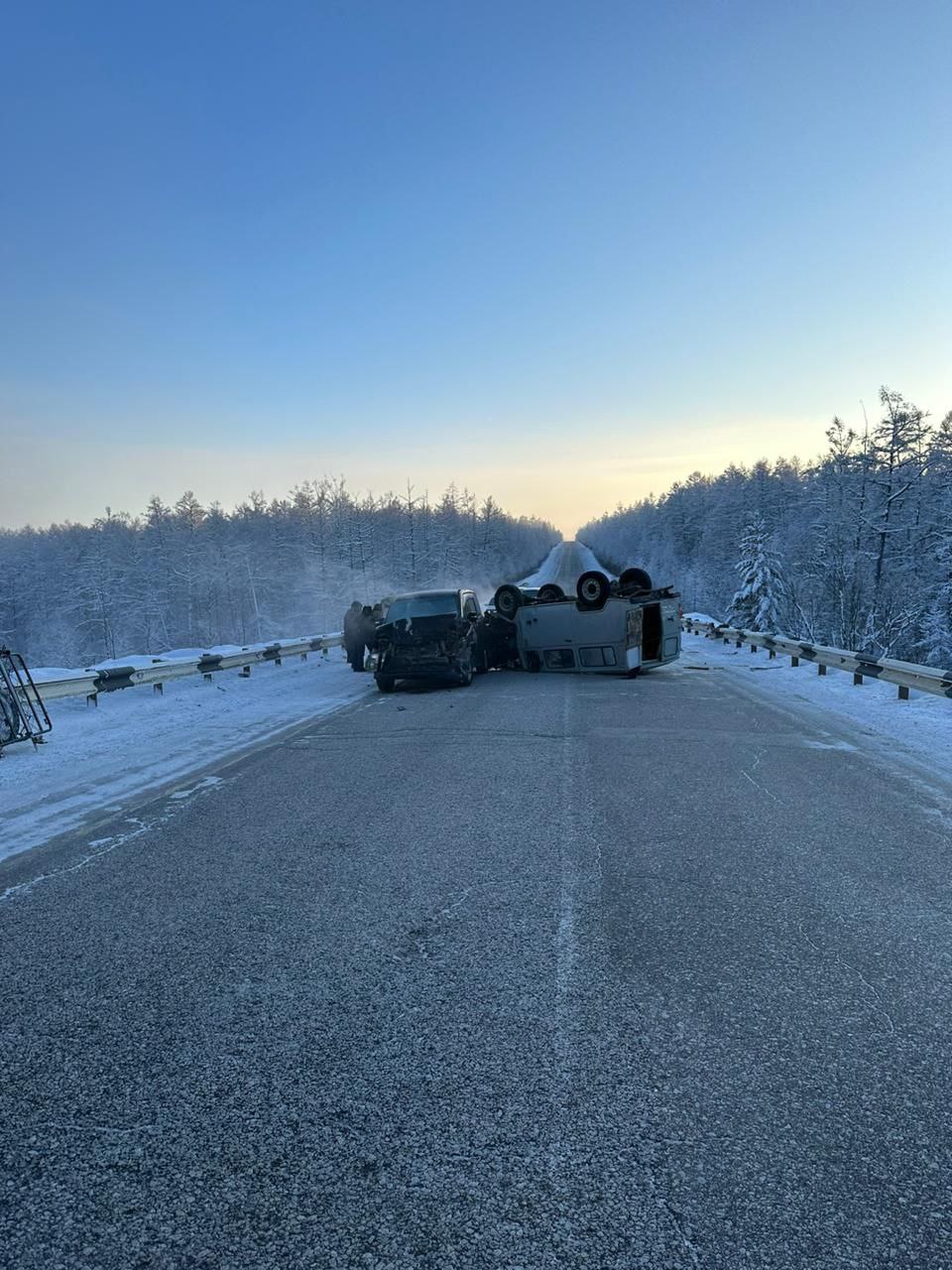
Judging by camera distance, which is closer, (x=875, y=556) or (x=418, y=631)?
(x=418, y=631)

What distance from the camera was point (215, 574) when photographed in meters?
72.2

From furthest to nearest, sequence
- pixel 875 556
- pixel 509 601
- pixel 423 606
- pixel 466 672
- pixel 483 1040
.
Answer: pixel 875 556, pixel 509 601, pixel 423 606, pixel 466 672, pixel 483 1040

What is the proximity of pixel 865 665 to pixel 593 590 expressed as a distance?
4.90m

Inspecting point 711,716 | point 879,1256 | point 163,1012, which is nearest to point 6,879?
point 163,1012

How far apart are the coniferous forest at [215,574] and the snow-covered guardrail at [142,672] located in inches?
2078

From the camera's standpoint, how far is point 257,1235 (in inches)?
72.9

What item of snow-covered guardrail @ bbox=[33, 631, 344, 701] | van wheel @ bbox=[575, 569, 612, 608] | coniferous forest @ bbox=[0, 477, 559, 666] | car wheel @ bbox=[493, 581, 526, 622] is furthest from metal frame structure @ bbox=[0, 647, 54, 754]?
coniferous forest @ bbox=[0, 477, 559, 666]

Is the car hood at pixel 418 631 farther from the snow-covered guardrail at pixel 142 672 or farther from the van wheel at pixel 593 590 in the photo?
the snow-covered guardrail at pixel 142 672

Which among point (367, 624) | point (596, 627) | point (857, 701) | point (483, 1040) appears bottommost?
point (857, 701)

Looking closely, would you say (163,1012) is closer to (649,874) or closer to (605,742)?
(649,874)

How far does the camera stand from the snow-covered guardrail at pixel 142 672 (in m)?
9.95

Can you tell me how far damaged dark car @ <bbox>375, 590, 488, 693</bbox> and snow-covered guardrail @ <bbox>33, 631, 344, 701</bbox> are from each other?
3477mm

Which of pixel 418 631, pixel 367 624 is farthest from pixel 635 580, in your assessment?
pixel 367 624

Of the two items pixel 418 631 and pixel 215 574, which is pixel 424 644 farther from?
pixel 215 574
